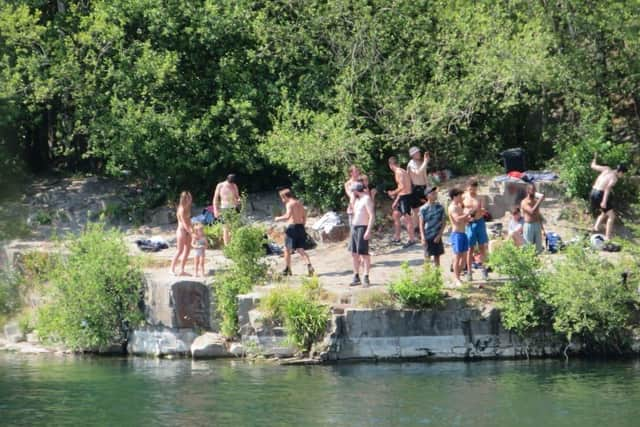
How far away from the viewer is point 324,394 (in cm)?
1973

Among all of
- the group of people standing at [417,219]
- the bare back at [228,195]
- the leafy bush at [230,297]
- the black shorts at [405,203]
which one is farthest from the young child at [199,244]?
the black shorts at [405,203]

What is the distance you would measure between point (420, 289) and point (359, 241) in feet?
4.33

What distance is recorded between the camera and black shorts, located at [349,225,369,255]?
73.8 ft

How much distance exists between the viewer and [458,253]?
22.4m

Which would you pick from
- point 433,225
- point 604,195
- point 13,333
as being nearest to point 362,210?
point 433,225

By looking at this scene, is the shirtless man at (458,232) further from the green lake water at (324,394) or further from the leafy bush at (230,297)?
the leafy bush at (230,297)

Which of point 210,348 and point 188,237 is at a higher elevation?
point 188,237

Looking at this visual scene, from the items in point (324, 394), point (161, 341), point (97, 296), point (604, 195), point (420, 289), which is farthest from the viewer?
point (604, 195)

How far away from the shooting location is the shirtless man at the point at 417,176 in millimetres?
25141

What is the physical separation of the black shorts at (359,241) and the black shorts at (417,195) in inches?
113

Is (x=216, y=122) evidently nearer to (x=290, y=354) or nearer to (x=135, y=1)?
(x=135, y=1)

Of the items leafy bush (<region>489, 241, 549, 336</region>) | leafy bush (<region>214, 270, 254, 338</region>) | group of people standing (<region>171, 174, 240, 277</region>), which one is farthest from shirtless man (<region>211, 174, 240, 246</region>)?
leafy bush (<region>489, 241, 549, 336</region>)

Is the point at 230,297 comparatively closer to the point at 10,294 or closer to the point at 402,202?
the point at 402,202

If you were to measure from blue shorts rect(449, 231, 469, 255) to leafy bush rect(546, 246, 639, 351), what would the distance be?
4.76 ft
